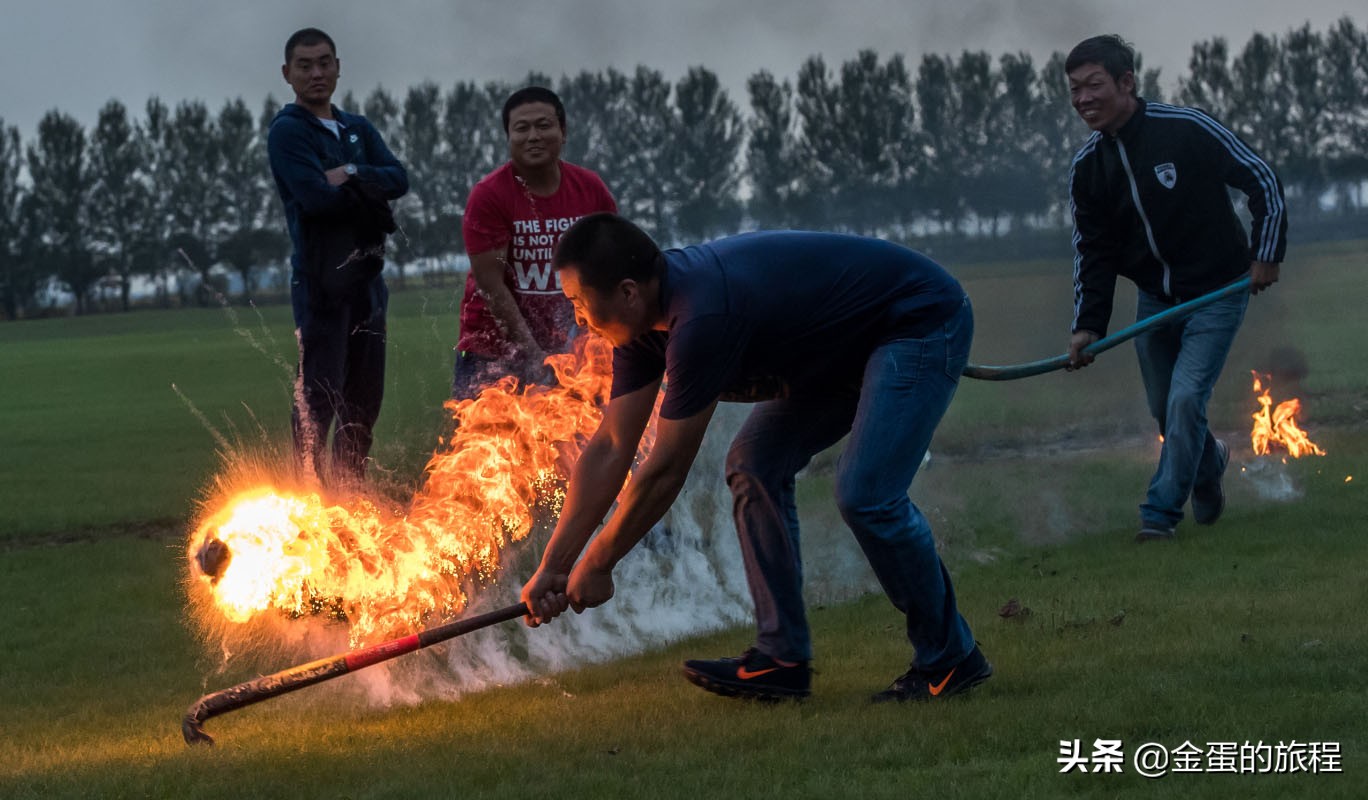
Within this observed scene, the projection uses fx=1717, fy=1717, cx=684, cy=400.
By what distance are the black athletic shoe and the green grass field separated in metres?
0.07

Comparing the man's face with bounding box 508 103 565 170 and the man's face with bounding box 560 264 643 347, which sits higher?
Answer: the man's face with bounding box 508 103 565 170

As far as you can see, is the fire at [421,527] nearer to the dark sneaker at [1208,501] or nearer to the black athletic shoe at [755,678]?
the black athletic shoe at [755,678]

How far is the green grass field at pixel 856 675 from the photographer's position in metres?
5.20

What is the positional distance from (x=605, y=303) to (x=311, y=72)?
399 cm

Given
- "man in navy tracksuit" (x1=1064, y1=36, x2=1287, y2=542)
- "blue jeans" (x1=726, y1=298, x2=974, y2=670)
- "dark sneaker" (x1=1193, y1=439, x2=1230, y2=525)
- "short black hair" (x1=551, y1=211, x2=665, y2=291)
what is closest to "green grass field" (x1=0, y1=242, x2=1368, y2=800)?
"dark sneaker" (x1=1193, y1=439, x2=1230, y2=525)

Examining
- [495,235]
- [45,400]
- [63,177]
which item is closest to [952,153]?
[63,177]

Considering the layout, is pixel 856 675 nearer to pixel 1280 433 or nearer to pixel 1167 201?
pixel 1167 201

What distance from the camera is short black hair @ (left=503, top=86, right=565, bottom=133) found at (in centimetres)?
827

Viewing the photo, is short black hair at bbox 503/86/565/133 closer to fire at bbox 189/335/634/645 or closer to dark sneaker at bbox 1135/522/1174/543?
fire at bbox 189/335/634/645

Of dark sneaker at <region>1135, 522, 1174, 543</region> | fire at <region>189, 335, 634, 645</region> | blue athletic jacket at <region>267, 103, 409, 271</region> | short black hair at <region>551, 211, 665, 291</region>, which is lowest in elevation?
dark sneaker at <region>1135, 522, 1174, 543</region>

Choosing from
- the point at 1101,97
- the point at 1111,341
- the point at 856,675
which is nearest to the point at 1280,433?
the point at 1101,97

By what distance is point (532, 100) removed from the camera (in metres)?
8.25

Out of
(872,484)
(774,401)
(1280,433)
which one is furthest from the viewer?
(1280,433)

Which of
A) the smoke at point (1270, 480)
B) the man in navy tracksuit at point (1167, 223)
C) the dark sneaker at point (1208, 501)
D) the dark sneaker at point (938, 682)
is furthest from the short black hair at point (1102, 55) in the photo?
the dark sneaker at point (938, 682)
